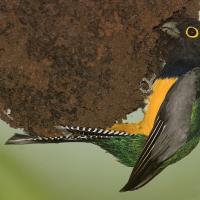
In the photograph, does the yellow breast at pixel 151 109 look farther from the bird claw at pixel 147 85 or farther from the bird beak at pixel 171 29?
the bird beak at pixel 171 29

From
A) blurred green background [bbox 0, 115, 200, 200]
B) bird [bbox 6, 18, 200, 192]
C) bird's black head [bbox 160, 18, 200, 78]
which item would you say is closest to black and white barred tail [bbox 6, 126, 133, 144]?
bird [bbox 6, 18, 200, 192]

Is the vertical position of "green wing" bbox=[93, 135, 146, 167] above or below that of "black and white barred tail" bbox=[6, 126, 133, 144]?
below

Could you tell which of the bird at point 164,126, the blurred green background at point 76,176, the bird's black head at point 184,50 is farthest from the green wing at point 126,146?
the blurred green background at point 76,176

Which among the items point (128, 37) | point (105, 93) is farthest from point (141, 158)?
point (128, 37)

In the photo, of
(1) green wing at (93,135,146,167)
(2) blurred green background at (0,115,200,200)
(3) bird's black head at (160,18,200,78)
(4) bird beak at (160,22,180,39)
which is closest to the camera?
(4) bird beak at (160,22,180,39)

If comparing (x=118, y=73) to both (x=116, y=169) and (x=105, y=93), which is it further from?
(x=116, y=169)

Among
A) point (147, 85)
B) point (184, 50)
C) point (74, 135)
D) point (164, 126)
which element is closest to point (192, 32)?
point (184, 50)

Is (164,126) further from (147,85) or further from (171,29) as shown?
(171,29)

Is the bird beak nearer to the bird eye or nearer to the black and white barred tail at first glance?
the bird eye
